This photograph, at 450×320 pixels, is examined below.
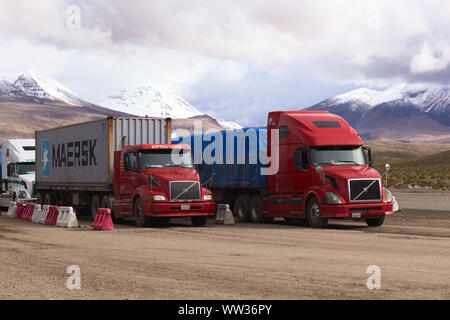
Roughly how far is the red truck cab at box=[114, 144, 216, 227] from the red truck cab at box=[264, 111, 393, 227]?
269 cm

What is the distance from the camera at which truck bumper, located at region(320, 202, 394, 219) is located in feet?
75.9

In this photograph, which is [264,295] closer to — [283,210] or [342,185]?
[342,185]

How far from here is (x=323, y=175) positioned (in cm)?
2362

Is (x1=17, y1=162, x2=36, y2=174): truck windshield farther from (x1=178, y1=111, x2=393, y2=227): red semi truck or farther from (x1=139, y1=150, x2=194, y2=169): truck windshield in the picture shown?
(x1=139, y1=150, x2=194, y2=169): truck windshield

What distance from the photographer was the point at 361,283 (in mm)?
12094

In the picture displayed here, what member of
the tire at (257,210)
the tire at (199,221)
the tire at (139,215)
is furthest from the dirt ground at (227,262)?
the tire at (257,210)

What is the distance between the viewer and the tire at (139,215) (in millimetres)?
24641

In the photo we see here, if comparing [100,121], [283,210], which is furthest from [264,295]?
[100,121]

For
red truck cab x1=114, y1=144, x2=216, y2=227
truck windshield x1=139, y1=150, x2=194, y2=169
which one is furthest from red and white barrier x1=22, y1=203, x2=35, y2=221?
truck windshield x1=139, y1=150, x2=194, y2=169

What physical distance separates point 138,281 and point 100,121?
1621 centimetres

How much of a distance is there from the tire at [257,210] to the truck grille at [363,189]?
14.4ft

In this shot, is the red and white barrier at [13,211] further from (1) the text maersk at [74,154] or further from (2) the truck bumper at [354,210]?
(2) the truck bumper at [354,210]
